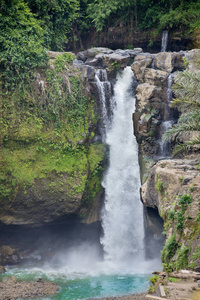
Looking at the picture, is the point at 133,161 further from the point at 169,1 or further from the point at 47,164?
the point at 169,1

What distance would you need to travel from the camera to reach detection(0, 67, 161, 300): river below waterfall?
14445 millimetres

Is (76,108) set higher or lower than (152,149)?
higher

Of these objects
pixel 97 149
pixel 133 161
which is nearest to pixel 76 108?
pixel 97 149

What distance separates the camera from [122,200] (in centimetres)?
1734

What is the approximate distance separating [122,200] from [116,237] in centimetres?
203

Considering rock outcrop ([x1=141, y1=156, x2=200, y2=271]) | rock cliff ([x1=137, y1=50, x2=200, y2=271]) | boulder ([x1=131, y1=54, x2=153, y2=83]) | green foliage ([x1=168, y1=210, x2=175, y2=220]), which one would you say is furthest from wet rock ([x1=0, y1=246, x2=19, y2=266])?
boulder ([x1=131, y1=54, x2=153, y2=83])

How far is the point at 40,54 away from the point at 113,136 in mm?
6180

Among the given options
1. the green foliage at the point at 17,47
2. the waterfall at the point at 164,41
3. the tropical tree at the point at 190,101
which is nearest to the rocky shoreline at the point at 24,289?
the tropical tree at the point at 190,101

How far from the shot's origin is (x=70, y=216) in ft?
55.8

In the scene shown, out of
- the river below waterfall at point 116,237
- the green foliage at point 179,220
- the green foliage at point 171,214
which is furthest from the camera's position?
the river below waterfall at point 116,237

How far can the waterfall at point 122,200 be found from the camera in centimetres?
1677

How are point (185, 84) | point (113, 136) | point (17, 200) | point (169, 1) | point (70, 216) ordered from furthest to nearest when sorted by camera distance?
point (169, 1) → point (113, 136) → point (70, 216) → point (17, 200) → point (185, 84)

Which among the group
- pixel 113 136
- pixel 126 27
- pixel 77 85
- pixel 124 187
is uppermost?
pixel 126 27

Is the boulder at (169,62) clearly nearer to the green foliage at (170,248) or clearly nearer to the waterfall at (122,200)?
the waterfall at (122,200)
